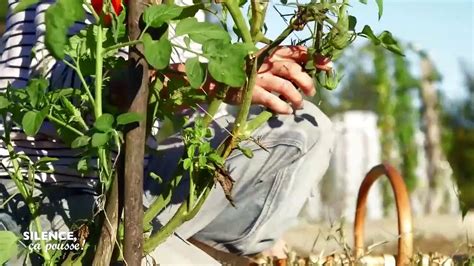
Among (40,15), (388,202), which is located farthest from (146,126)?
(388,202)

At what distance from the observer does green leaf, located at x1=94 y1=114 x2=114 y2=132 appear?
1.08 meters

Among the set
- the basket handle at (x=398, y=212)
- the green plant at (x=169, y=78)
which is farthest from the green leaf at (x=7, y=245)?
the basket handle at (x=398, y=212)

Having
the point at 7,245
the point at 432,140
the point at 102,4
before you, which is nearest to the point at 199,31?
the point at 102,4

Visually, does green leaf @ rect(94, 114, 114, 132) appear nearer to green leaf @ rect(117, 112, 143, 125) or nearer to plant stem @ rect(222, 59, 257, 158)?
green leaf @ rect(117, 112, 143, 125)

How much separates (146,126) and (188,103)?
2.7 inches

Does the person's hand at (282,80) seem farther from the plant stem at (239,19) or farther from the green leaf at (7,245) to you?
the green leaf at (7,245)

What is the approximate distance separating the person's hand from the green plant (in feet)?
0.07

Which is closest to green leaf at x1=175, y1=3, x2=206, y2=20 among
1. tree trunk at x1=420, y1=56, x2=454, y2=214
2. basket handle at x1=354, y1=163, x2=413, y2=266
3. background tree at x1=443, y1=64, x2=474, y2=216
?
basket handle at x1=354, y1=163, x2=413, y2=266

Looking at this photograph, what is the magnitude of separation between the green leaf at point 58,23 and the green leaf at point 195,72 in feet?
0.47

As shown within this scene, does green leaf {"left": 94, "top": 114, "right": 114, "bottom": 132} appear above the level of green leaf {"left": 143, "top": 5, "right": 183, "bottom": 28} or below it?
below

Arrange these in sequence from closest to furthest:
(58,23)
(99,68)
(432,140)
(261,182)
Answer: (58,23)
(99,68)
(261,182)
(432,140)

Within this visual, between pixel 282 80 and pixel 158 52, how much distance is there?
1.10 feet

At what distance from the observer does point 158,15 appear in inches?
41.7

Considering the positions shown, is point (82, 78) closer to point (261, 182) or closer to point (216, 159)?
point (216, 159)
